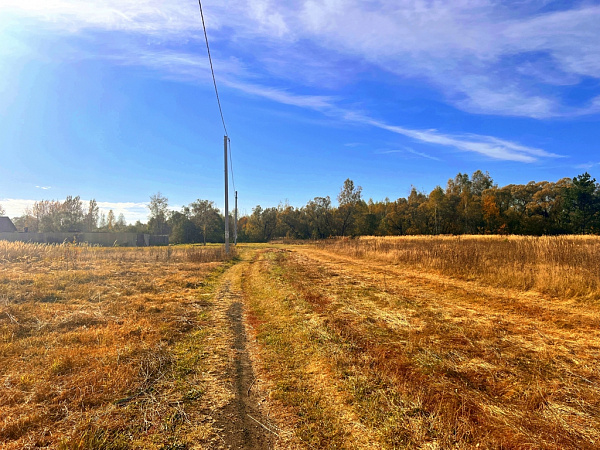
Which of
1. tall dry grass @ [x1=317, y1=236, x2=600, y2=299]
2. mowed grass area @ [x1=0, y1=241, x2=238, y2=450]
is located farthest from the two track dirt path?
tall dry grass @ [x1=317, y1=236, x2=600, y2=299]

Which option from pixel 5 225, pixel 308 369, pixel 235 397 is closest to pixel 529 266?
pixel 308 369

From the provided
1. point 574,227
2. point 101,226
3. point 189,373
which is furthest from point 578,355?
point 101,226

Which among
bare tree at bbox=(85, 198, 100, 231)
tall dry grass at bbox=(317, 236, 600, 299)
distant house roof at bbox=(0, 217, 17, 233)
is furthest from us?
bare tree at bbox=(85, 198, 100, 231)

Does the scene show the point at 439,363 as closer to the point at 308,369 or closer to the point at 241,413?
the point at 308,369

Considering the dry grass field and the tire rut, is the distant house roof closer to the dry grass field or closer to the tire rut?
the dry grass field

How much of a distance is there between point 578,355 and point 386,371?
3.08 m

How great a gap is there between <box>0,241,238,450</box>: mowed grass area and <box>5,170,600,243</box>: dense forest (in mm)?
60814

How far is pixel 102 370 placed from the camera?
13.5 ft

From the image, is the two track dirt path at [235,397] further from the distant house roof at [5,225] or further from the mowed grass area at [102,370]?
the distant house roof at [5,225]

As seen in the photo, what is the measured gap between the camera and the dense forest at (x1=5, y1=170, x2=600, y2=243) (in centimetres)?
5456

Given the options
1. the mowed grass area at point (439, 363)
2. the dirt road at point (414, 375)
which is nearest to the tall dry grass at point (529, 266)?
the mowed grass area at point (439, 363)

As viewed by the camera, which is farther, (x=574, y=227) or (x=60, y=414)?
(x=574, y=227)

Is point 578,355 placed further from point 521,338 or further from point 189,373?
point 189,373

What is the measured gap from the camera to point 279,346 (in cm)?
539
